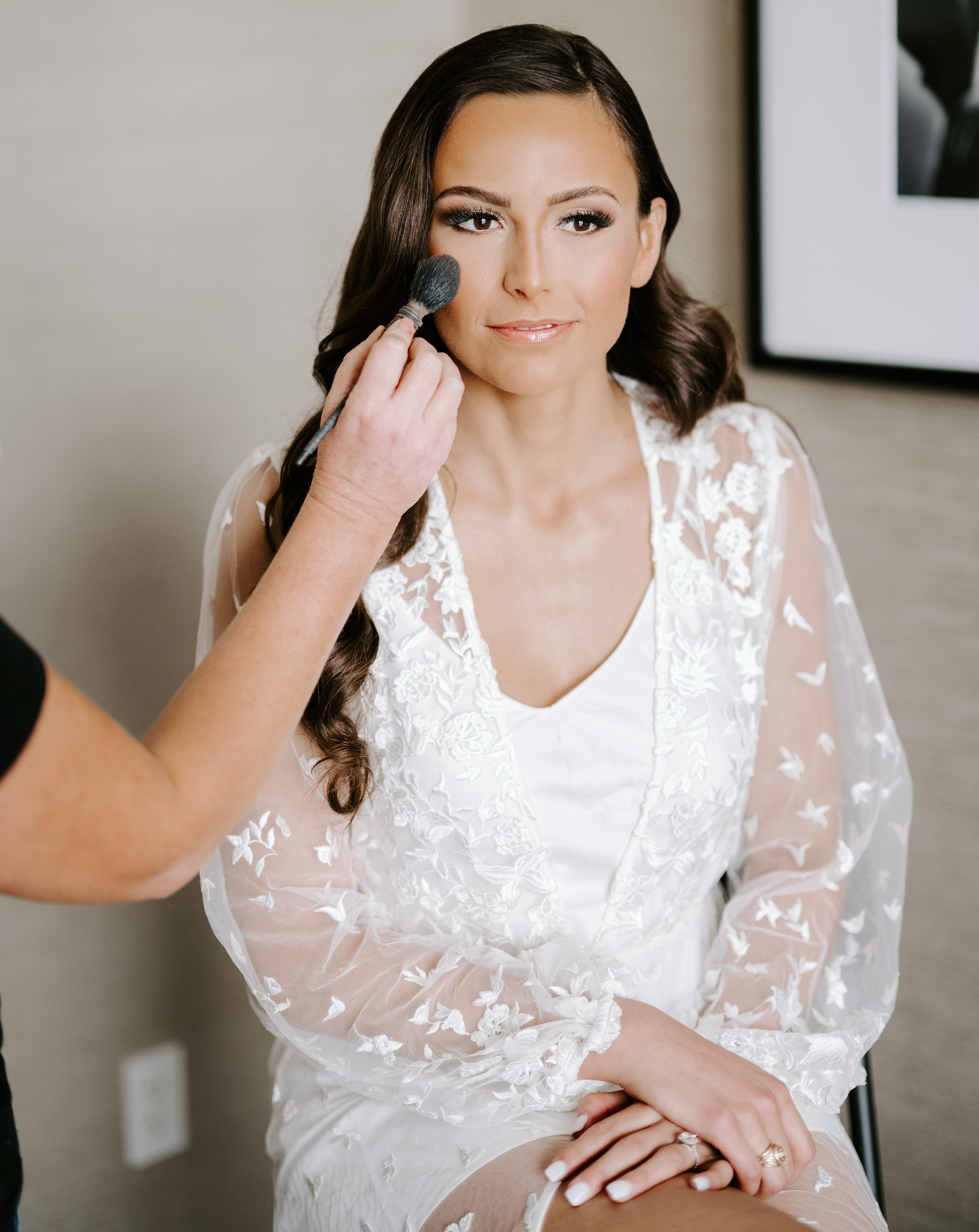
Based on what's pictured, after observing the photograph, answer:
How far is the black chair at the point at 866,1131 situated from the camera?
1183 mm

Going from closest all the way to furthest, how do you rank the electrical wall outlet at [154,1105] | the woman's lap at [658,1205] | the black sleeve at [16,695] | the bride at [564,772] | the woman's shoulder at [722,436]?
1. the black sleeve at [16,695]
2. the woman's lap at [658,1205]
3. the bride at [564,772]
4. the woman's shoulder at [722,436]
5. the electrical wall outlet at [154,1105]

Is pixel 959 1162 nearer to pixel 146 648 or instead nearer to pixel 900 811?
pixel 900 811

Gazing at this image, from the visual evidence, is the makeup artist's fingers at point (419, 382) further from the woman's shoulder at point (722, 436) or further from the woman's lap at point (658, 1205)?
the woman's lap at point (658, 1205)

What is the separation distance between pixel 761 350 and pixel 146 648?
971 mm

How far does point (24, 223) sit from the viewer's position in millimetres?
1357

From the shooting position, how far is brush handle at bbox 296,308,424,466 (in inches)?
33.4

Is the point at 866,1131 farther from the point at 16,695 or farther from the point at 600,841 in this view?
the point at 16,695

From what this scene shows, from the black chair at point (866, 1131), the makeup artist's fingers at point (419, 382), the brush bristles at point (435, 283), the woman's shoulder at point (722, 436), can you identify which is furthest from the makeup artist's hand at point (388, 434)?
the black chair at point (866, 1131)

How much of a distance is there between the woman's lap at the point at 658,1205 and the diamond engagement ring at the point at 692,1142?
0.08ft

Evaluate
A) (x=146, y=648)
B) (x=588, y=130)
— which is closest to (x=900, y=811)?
(x=588, y=130)

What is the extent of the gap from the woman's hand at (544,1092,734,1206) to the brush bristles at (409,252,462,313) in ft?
2.35

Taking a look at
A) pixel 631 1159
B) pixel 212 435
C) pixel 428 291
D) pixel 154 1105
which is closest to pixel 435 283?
pixel 428 291

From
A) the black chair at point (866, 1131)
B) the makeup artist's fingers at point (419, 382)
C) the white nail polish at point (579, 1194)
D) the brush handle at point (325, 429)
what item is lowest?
the black chair at point (866, 1131)

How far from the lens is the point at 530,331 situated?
113 centimetres
